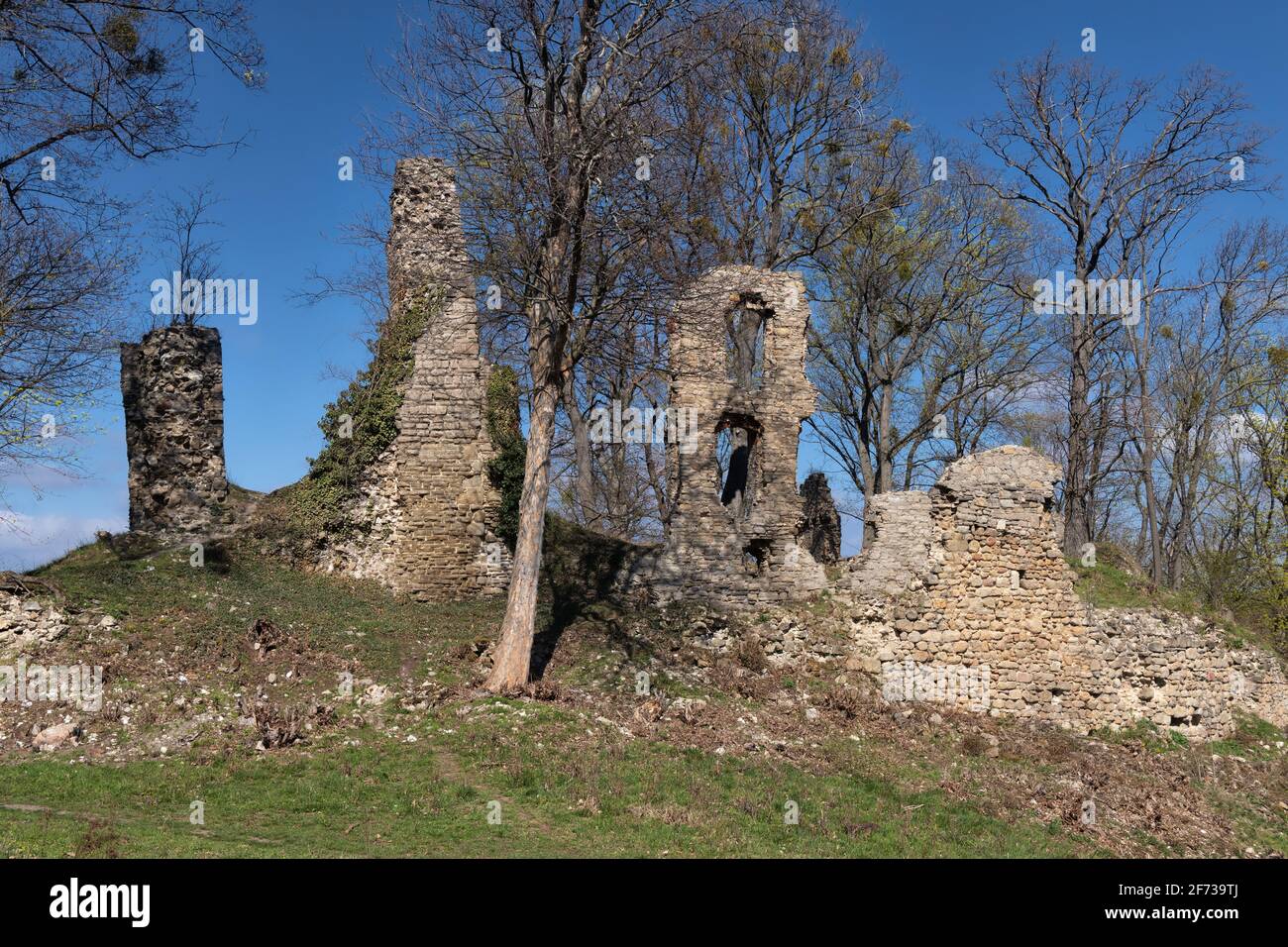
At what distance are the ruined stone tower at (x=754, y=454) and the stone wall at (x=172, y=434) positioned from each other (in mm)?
8601

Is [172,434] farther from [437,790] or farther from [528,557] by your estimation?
[437,790]

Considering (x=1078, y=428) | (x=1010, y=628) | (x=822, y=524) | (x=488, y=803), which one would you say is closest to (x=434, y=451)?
(x=488, y=803)

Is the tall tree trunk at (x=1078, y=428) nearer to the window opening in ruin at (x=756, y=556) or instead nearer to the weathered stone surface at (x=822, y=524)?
the weathered stone surface at (x=822, y=524)

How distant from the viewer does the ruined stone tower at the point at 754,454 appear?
17.4 metres

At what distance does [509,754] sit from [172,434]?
976cm

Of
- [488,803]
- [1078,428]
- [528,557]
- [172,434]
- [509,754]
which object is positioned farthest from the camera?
[1078,428]

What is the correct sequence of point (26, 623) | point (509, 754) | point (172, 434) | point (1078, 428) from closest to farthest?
point (509, 754), point (26, 623), point (172, 434), point (1078, 428)

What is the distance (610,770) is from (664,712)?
2657mm

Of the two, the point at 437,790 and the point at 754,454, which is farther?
the point at 754,454

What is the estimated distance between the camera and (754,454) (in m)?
18.3

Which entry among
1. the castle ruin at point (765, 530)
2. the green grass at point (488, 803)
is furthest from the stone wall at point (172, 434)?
the green grass at point (488, 803)

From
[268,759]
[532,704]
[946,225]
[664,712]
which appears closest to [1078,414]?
[946,225]

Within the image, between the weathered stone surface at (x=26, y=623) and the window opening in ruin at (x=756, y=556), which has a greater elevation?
the window opening in ruin at (x=756, y=556)

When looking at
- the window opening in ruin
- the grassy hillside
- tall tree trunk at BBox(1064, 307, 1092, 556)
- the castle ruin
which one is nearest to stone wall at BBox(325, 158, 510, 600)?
the castle ruin
